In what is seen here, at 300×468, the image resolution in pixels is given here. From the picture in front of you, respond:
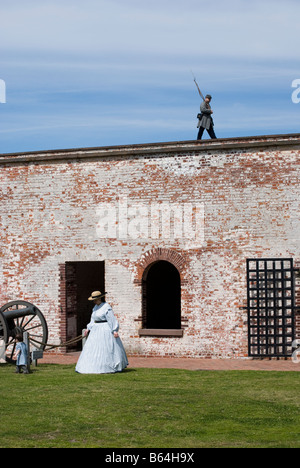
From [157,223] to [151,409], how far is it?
7.30 metres

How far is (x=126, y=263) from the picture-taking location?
1702 centimetres

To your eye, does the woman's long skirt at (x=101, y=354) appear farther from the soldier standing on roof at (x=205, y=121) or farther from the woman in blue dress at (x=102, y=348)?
the soldier standing on roof at (x=205, y=121)

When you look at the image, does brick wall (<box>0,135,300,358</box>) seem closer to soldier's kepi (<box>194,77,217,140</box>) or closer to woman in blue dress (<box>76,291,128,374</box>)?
soldier's kepi (<box>194,77,217,140</box>)

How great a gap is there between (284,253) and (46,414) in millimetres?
A: 7752

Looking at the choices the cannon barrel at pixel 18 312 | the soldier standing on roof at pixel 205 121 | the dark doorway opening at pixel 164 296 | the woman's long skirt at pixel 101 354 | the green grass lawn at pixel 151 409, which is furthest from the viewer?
the dark doorway opening at pixel 164 296

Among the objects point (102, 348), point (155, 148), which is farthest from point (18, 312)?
point (155, 148)

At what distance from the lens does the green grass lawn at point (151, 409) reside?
322 inches

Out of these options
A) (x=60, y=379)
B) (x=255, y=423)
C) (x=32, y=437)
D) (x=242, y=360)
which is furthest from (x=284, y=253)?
(x=32, y=437)

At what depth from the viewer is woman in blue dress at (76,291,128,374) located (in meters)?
13.6

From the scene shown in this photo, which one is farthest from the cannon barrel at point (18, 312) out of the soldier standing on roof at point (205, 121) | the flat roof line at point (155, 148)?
the soldier standing on roof at point (205, 121)

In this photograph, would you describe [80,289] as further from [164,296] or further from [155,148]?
[155,148]

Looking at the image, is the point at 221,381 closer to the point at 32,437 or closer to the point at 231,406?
the point at 231,406

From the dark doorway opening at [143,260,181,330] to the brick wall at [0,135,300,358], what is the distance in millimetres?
4290

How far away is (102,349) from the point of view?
44.5ft
